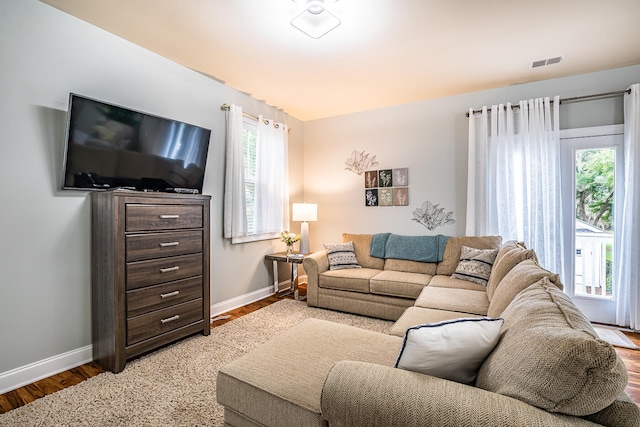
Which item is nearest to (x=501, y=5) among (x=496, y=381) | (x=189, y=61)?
(x=496, y=381)

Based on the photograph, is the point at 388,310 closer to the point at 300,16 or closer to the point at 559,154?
the point at 559,154

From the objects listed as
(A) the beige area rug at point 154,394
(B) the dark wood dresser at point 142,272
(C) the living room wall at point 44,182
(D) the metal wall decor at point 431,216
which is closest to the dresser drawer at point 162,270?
(B) the dark wood dresser at point 142,272

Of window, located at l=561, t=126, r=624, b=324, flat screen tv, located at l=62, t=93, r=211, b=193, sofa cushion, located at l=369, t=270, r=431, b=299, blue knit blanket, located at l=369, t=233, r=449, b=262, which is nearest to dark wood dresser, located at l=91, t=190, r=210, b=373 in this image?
flat screen tv, located at l=62, t=93, r=211, b=193

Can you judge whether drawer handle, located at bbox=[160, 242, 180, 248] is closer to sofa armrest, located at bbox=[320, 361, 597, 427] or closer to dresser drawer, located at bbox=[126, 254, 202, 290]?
dresser drawer, located at bbox=[126, 254, 202, 290]

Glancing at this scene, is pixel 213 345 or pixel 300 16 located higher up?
pixel 300 16

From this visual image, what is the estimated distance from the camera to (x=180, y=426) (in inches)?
66.7

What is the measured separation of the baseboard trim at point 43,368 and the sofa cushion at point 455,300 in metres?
2.68

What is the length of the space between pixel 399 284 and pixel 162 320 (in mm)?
2247

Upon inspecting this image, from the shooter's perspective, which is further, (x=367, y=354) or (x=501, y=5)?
(x=501, y=5)

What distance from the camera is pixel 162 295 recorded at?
2557 millimetres

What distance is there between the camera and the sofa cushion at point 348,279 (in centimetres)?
343

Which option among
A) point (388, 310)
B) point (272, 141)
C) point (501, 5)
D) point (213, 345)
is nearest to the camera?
point (501, 5)

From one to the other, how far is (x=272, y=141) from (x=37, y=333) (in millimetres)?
3039

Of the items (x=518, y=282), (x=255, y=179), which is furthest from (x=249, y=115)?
(x=518, y=282)
